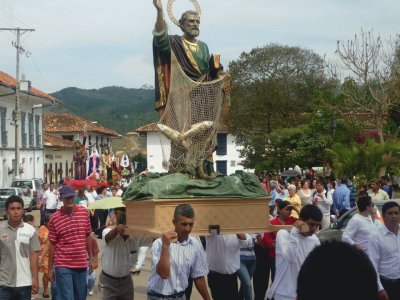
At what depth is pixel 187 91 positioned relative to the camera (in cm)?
881

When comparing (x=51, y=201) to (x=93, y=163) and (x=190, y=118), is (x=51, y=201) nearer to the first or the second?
(x=93, y=163)

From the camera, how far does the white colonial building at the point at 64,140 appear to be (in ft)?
219

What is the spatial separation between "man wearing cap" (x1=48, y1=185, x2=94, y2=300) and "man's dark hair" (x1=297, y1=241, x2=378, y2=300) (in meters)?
6.19

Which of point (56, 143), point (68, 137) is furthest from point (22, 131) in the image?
point (68, 137)

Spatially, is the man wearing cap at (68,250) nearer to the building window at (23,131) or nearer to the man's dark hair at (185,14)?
the man's dark hair at (185,14)

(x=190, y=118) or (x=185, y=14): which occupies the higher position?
(x=185, y=14)

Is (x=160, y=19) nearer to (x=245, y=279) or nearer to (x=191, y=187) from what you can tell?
(x=191, y=187)

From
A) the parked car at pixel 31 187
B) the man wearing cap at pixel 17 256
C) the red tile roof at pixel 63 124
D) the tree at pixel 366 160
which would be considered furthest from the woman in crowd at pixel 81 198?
the red tile roof at pixel 63 124

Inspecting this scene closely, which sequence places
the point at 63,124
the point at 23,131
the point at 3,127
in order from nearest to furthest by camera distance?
1. the point at 3,127
2. the point at 23,131
3. the point at 63,124

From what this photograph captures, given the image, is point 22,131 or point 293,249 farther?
point 22,131

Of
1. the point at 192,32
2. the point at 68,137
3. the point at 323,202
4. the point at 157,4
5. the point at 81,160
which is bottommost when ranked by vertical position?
the point at 323,202

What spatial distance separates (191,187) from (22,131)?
51.4 m

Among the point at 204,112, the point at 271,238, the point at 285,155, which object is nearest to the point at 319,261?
the point at 204,112

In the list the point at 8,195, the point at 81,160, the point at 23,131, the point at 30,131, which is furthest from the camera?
the point at 30,131
